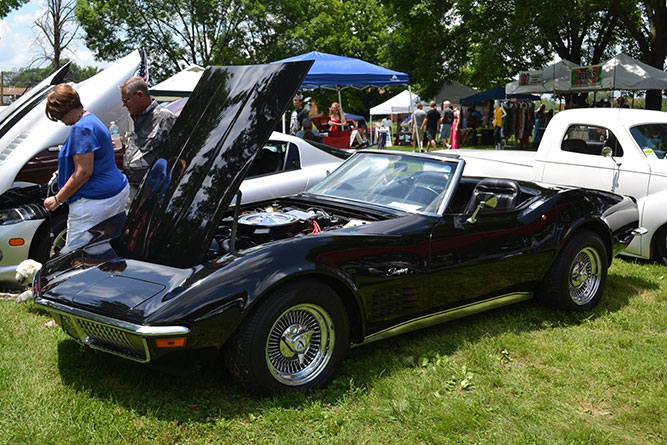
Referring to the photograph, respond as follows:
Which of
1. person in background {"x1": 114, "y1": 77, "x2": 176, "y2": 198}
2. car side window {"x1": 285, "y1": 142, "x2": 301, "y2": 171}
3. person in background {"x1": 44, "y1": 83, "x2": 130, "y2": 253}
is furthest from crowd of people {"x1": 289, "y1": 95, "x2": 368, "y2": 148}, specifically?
person in background {"x1": 44, "y1": 83, "x2": 130, "y2": 253}

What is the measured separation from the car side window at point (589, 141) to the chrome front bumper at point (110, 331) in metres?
5.87

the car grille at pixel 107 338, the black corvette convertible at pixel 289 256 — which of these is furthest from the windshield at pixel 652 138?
the car grille at pixel 107 338

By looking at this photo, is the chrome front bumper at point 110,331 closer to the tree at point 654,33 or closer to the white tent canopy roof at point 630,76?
the white tent canopy roof at point 630,76

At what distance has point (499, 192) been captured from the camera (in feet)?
16.9

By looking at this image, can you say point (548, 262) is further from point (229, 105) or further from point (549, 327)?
point (229, 105)

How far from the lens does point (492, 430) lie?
325 cm

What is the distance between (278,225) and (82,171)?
5.26 ft

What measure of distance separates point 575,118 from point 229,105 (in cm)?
506

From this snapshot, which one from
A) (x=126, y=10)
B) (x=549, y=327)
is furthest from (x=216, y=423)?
(x=126, y=10)

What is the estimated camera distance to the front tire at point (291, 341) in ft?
10.7

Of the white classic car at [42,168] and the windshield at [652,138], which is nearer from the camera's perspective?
the white classic car at [42,168]

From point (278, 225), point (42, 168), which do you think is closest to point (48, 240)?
point (42, 168)

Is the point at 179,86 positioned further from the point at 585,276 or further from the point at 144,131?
the point at 585,276

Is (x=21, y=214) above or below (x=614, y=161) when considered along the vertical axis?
below
